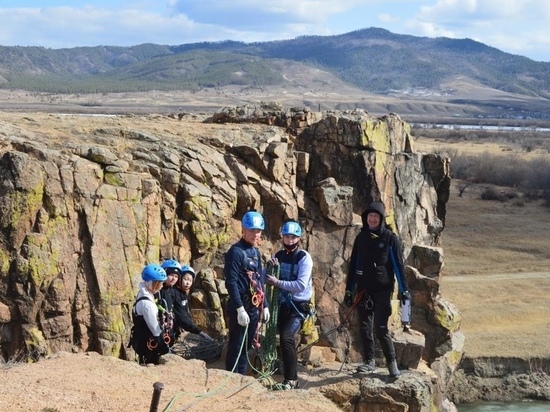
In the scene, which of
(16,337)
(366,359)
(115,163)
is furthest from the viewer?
(115,163)

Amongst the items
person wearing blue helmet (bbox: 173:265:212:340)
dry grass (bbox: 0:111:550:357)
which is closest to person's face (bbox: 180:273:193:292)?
person wearing blue helmet (bbox: 173:265:212:340)

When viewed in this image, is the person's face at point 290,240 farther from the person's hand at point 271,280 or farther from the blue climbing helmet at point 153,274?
the blue climbing helmet at point 153,274

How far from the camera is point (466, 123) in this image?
548 feet

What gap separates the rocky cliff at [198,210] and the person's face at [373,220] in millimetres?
2207

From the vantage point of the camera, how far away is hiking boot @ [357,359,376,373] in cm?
1109

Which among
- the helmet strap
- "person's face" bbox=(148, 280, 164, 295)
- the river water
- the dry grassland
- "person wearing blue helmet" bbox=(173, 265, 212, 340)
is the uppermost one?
the helmet strap

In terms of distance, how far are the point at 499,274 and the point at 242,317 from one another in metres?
32.7

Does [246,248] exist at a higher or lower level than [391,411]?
higher

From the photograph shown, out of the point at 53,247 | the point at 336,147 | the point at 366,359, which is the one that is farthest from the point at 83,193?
the point at 336,147

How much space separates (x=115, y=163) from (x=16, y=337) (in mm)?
4031

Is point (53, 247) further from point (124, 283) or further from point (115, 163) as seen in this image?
point (115, 163)

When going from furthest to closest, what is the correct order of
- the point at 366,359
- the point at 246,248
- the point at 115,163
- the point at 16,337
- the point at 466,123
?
1. the point at 466,123
2. the point at 115,163
3. the point at 16,337
4. the point at 366,359
5. the point at 246,248

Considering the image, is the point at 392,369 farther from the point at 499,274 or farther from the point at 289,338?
the point at 499,274

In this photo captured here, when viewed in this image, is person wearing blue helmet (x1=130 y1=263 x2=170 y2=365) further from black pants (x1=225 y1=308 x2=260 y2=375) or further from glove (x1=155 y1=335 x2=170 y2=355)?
black pants (x1=225 y1=308 x2=260 y2=375)
